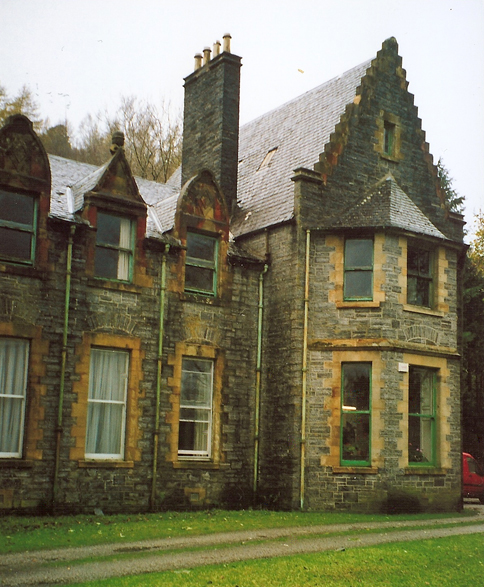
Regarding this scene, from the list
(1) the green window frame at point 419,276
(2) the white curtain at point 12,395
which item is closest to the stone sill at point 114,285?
(2) the white curtain at point 12,395

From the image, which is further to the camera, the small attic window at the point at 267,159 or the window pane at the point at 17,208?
the small attic window at the point at 267,159

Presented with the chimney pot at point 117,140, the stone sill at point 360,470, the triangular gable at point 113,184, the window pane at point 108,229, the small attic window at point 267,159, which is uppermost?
the small attic window at point 267,159

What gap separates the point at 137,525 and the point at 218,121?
40.0 ft

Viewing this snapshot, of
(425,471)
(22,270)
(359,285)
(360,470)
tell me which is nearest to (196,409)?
(360,470)

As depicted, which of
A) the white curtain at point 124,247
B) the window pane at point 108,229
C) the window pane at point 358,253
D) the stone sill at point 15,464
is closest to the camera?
the stone sill at point 15,464

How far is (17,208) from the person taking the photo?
17.3m

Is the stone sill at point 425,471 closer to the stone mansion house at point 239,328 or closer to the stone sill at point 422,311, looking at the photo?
the stone mansion house at point 239,328

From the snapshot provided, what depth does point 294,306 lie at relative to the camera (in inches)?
792

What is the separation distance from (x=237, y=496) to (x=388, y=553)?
7255mm

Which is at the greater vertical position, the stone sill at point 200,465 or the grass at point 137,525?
the stone sill at point 200,465

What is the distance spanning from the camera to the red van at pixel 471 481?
28609mm

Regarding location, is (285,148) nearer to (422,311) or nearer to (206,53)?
(206,53)

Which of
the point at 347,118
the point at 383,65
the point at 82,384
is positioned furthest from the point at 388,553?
the point at 383,65

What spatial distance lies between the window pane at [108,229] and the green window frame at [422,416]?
802 centimetres
